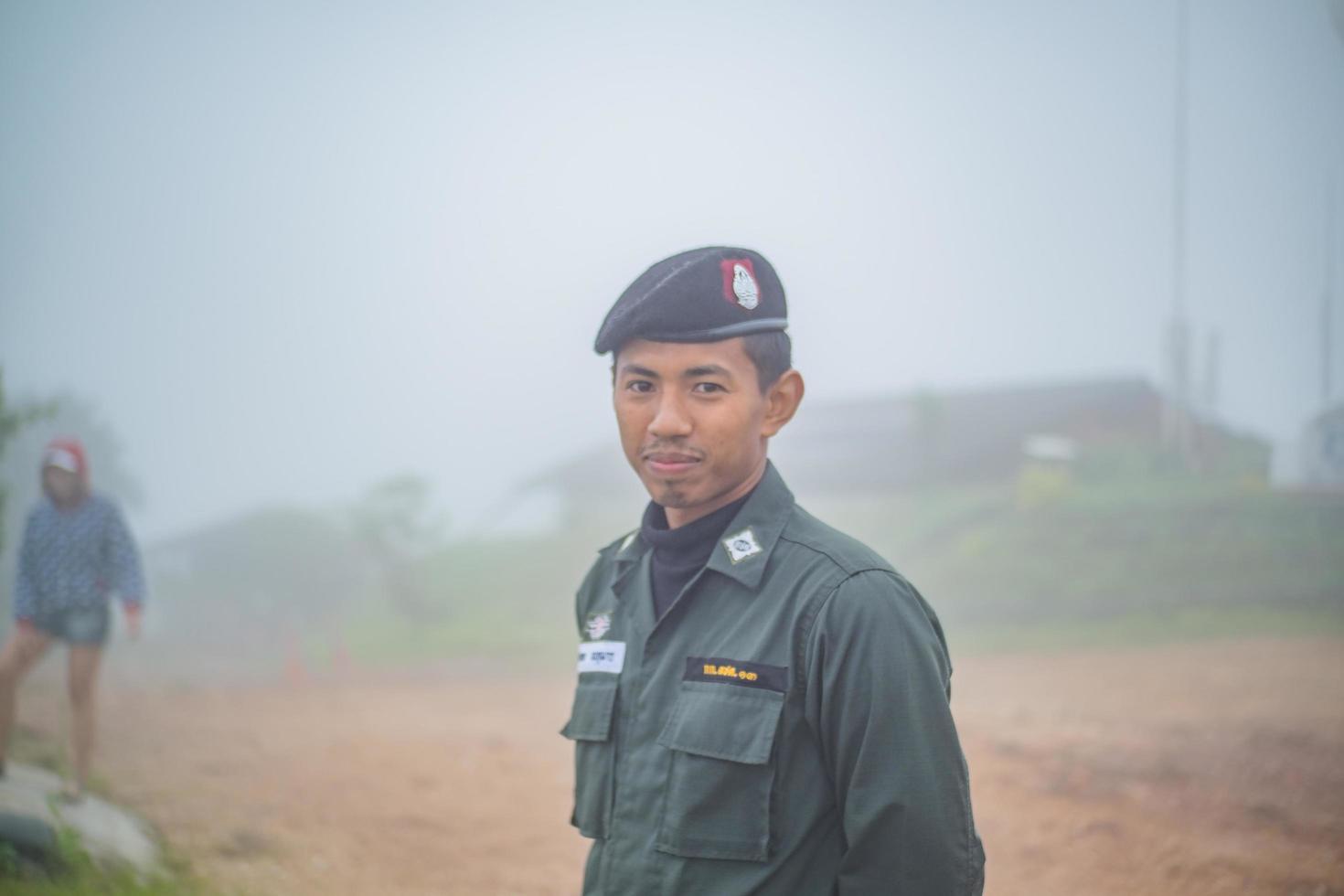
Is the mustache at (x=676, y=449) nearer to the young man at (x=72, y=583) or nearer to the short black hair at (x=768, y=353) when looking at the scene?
the short black hair at (x=768, y=353)

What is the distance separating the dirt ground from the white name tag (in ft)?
9.39

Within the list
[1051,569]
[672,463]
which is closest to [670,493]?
[672,463]

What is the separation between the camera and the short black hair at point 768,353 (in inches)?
67.6

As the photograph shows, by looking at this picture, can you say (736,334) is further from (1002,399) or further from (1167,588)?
(1002,399)

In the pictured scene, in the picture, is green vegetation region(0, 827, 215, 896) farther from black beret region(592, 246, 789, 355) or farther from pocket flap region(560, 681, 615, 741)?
black beret region(592, 246, 789, 355)

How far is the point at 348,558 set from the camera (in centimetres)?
1114

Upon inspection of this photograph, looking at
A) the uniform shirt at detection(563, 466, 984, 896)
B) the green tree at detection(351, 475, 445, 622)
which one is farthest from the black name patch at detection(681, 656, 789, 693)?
the green tree at detection(351, 475, 445, 622)

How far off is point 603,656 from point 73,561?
422 centimetres

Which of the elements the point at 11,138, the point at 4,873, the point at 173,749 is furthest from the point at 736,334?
the point at 11,138

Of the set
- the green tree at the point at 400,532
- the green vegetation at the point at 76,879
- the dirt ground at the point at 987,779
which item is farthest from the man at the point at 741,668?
the green tree at the point at 400,532

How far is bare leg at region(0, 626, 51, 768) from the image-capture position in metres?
4.77

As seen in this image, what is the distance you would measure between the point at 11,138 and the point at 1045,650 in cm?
985

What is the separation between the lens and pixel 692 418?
168 centimetres

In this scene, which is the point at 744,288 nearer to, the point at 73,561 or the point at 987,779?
the point at 987,779
